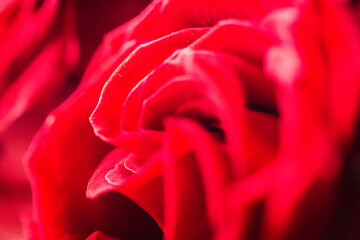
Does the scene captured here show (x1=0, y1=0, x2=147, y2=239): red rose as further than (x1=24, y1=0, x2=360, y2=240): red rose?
Yes

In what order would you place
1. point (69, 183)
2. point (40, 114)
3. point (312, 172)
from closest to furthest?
point (312, 172) < point (69, 183) < point (40, 114)

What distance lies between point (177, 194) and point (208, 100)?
0.13 ft

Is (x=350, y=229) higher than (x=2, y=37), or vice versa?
(x=2, y=37)

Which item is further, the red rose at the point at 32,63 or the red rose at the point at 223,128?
the red rose at the point at 32,63

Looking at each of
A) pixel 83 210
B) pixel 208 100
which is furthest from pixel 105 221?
pixel 208 100

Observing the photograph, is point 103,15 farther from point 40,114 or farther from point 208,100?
point 208,100

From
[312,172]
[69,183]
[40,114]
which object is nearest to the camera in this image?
[312,172]

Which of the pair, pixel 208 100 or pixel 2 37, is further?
pixel 2 37

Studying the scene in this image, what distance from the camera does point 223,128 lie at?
197 mm

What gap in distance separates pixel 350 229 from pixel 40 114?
25 cm

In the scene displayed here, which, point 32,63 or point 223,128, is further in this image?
point 32,63

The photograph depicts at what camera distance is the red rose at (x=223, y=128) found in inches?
7.0

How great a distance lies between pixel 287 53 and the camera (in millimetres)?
185

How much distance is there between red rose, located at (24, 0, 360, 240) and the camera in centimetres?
18
